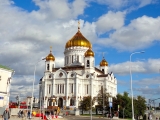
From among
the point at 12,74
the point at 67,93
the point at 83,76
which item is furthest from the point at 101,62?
the point at 12,74

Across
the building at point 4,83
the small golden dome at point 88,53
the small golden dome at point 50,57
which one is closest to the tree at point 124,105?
the small golden dome at point 88,53

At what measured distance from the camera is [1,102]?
45.3 meters

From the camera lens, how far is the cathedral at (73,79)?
74938 mm

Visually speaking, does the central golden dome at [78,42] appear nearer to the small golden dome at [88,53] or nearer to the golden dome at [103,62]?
the small golden dome at [88,53]

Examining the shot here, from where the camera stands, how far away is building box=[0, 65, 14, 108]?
149 feet

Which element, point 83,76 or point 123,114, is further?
point 83,76

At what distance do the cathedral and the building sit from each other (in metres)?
25.9

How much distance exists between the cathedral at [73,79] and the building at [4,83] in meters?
25.9

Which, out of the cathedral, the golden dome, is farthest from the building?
the golden dome

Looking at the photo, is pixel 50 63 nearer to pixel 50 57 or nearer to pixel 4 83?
pixel 50 57

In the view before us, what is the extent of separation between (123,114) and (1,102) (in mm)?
25861

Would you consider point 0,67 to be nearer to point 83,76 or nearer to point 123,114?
point 123,114

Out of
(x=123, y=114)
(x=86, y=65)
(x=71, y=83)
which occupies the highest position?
(x=86, y=65)

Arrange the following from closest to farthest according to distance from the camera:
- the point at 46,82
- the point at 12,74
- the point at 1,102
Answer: the point at 1,102
the point at 12,74
the point at 46,82
